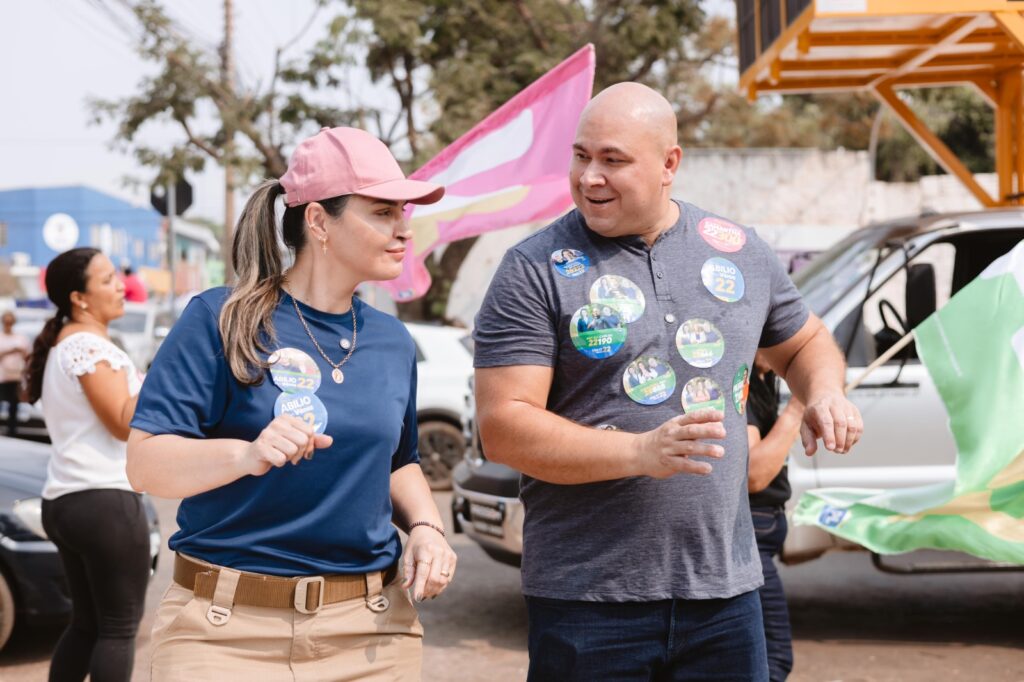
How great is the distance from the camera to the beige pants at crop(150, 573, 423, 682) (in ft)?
8.70

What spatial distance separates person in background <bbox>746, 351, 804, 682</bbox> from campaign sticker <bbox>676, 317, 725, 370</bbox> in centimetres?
114

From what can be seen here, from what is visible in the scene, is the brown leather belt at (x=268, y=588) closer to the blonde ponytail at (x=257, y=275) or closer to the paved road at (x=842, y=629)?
the blonde ponytail at (x=257, y=275)

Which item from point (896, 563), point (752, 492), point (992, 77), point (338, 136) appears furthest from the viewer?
point (992, 77)

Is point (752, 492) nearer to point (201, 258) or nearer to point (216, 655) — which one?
point (216, 655)

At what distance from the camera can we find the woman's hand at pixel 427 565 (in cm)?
271

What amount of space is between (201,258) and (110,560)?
90.8 m

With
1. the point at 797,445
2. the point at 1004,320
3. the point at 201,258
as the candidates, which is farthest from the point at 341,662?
the point at 201,258

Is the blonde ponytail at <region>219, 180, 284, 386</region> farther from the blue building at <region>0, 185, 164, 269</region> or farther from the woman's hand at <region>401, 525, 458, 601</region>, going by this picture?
the blue building at <region>0, 185, 164, 269</region>

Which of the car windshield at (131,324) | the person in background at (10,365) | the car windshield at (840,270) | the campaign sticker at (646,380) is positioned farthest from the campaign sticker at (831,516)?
the car windshield at (131,324)

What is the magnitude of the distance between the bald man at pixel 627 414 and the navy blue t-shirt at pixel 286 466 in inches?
11.1

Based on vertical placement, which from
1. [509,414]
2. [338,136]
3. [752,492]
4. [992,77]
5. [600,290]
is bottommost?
[752,492]

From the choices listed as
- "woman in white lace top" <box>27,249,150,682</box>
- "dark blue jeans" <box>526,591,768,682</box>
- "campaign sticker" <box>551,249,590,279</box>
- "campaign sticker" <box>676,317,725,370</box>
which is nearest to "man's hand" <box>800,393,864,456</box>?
"campaign sticker" <box>676,317,725,370</box>

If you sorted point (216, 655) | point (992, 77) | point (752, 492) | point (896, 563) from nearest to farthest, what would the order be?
point (216, 655), point (752, 492), point (896, 563), point (992, 77)

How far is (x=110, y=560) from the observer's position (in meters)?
4.30
